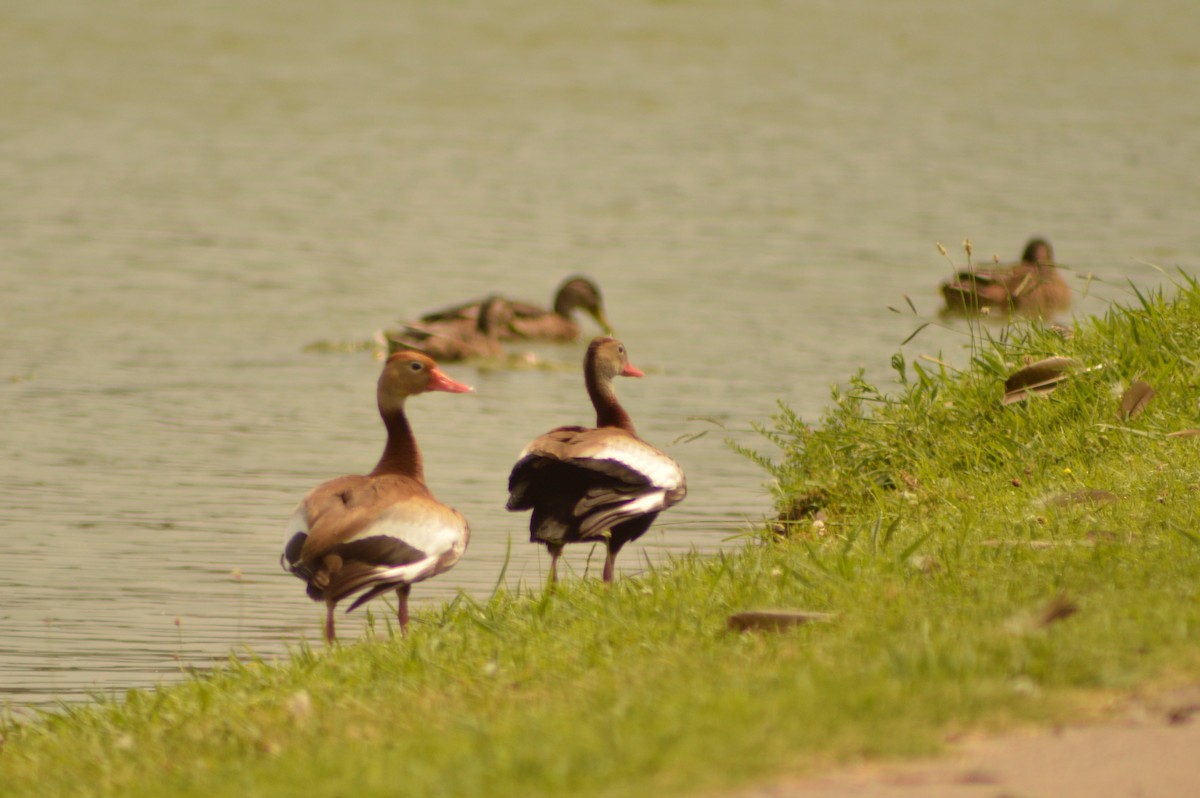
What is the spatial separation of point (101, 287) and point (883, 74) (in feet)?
76.6

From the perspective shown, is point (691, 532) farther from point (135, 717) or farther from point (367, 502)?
point (135, 717)

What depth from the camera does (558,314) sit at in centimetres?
1831

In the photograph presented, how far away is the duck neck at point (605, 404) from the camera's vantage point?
9.01 metres

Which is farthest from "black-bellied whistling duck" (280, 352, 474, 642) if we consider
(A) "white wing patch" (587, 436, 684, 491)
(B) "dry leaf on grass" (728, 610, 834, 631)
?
(B) "dry leaf on grass" (728, 610, 834, 631)

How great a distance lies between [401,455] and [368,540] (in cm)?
139

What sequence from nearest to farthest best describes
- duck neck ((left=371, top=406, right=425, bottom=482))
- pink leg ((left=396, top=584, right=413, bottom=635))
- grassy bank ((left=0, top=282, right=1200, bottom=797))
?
grassy bank ((left=0, top=282, right=1200, bottom=797)) < pink leg ((left=396, top=584, right=413, bottom=635)) < duck neck ((left=371, top=406, right=425, bottom=482))

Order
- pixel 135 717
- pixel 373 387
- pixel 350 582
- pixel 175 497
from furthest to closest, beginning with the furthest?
pixel 373 387 < pixel 175 497 < pixel 350 582 < pixel 135 717

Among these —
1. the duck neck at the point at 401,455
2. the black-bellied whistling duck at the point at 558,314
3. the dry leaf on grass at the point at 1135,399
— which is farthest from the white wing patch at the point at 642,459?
the black-bellied whistling duck at the point at 558,314

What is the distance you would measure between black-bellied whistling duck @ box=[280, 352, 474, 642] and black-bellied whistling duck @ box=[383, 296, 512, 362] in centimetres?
830

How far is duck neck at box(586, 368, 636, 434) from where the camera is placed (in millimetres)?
9008

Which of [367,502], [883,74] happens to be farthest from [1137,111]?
[367,502]

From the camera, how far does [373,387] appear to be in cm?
1470

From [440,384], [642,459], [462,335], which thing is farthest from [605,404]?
[462,335]

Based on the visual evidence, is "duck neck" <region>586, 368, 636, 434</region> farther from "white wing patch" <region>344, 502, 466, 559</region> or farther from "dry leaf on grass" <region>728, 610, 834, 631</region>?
"dry leaf on grass" <region>728, 610, 834, 631</region>
